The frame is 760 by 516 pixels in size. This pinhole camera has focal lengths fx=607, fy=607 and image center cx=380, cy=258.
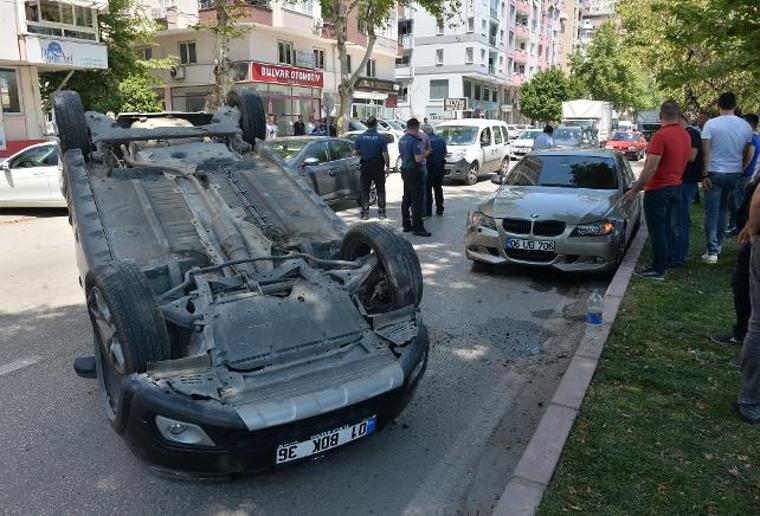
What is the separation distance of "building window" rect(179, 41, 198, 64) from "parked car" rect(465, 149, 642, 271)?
96.9 feet

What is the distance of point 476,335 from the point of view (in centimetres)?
561

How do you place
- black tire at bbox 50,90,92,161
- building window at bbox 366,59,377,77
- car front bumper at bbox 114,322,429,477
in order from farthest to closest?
building window at bbox 366,59,377,77 → black tire at bbox 50,90,92,161 → car front bumper at bbox 114,322,429,477

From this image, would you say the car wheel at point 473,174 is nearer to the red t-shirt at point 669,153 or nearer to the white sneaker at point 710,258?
the white sneaker at point 710,258

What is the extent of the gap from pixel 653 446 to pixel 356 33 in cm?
3869

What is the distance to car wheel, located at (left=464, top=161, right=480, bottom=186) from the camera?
1665cm

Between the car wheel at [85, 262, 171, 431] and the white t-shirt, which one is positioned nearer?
the car wheel at [85, 262, 171, 431]

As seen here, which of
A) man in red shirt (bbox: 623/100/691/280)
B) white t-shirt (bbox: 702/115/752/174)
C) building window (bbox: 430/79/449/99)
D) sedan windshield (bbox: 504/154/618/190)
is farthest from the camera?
building window (bbox: 430/79/449/99)

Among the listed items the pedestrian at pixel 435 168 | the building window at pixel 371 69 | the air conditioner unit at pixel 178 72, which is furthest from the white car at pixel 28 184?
the building window at pixel 371 69

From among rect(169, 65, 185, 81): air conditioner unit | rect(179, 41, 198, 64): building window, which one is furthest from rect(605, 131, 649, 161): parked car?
rect(169, 65, 185, 81): air conditioner unit

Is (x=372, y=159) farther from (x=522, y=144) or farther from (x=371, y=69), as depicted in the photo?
(x=371, y=69)

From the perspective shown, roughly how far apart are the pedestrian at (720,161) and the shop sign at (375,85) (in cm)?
3316

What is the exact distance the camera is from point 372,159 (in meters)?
11.0

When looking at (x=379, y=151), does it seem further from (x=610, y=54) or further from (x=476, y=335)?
(x=610, y=54)

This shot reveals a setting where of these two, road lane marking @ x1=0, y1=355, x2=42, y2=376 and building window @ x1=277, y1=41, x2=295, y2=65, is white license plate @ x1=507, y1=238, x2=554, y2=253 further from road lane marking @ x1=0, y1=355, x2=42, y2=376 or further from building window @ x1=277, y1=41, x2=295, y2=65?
building window @ x1=277, y1=41, x2=295, y2=65
